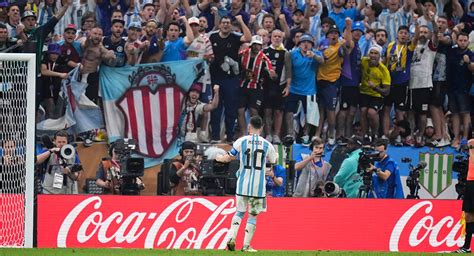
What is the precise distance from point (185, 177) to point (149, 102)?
6.97ft

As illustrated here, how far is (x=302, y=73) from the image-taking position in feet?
70.6

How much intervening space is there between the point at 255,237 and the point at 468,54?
6.69m

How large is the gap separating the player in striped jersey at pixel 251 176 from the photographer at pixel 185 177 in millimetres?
4376

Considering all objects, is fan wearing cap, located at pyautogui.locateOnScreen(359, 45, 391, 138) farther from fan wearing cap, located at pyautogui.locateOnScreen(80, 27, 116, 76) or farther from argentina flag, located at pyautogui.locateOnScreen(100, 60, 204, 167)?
fan wearing cap, located at pyautogui.locateOnScreen(80, 27, 116, 76)

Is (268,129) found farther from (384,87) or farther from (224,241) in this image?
(224,241)

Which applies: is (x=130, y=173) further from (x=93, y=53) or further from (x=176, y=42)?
(x=176, y=42)

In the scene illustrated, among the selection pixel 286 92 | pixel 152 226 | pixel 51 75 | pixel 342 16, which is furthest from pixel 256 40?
pixel 152 226

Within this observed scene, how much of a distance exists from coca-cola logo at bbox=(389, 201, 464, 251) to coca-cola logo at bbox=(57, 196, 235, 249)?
290 centimetres

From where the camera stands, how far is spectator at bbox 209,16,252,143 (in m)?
21.0

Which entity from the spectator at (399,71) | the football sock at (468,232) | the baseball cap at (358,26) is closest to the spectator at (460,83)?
the spectator at (399,71)

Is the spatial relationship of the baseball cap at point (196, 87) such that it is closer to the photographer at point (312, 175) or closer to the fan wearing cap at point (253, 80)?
the fan wearing cap at point (253, 80)

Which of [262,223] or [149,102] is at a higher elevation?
[149,102]

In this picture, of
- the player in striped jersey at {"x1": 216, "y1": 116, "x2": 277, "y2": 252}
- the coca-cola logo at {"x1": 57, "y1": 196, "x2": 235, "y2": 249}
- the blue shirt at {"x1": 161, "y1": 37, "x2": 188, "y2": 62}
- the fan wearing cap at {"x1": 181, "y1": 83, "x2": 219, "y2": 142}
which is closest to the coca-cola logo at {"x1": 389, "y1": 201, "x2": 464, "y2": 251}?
the coca-cola logo at {"x1": 57, "y1": 196, "x2": 235, "y2": 249}

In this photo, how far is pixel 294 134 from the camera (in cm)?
2162
